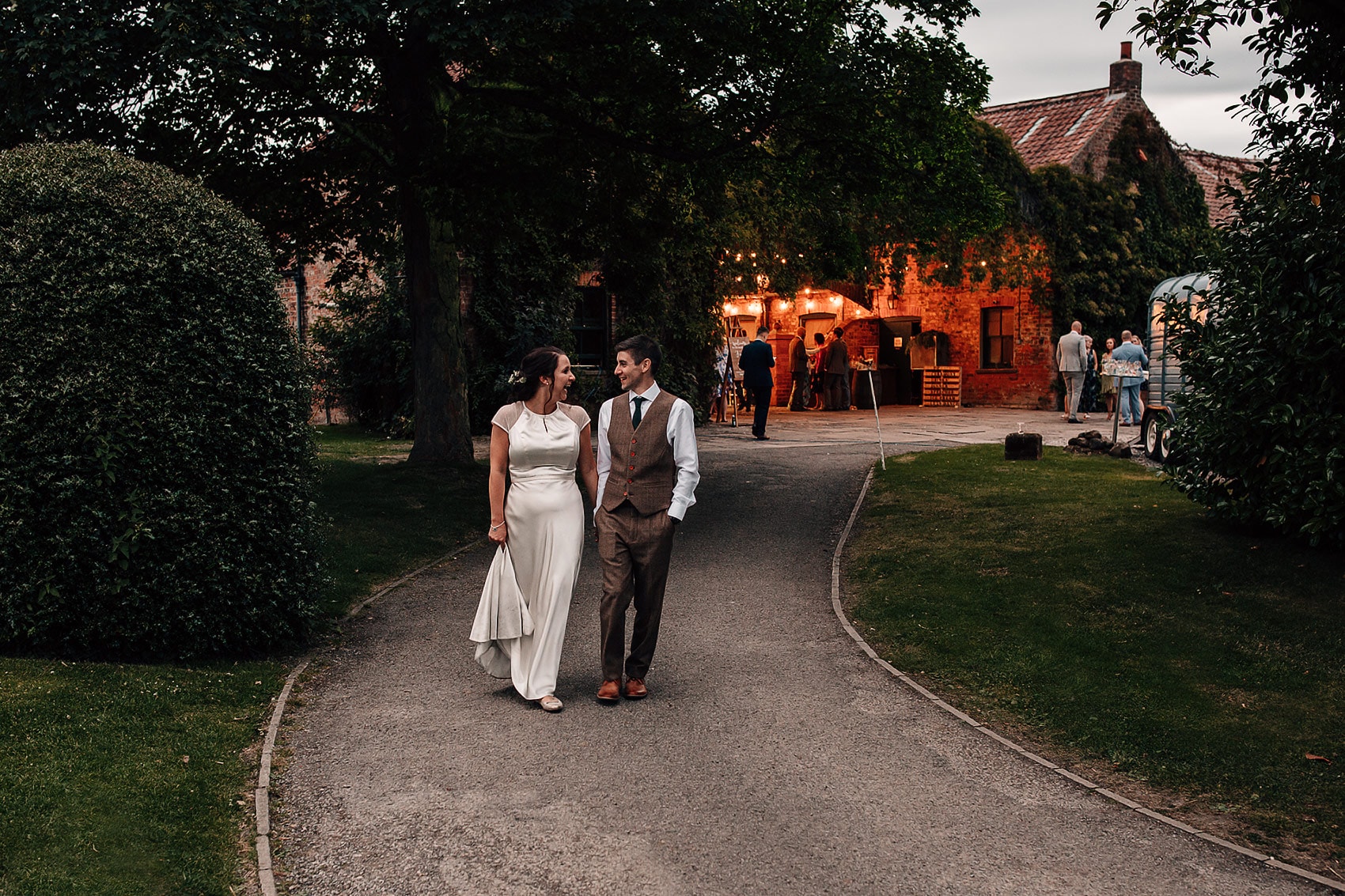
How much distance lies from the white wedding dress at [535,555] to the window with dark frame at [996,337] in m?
27.5

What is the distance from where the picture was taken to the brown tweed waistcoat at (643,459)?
6453mm

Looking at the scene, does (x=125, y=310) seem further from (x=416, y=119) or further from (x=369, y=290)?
(x=369, y=290)

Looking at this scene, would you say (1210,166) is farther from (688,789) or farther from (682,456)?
(688,789)

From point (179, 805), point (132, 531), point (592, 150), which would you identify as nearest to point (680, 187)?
point (592, 150)

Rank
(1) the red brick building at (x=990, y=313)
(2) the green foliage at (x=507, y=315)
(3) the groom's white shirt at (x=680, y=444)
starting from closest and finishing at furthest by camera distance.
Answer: (3) the groom's white shirt at (x=680, y=444)
(2) the green foliage at (x=507, y=315)
(1) the red brick building at (x=990, y=313)

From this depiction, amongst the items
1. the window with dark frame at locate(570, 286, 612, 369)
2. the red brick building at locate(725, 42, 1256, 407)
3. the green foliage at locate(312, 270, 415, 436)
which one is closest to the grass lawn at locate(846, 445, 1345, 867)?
the green foliage at locate(312, 270, 415, 436)

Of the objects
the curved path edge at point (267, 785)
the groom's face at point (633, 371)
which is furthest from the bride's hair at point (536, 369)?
the curved path edge at point (267, 785)

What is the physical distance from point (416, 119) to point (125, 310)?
7.80 metres

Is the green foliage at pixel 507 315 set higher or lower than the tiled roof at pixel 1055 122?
lower

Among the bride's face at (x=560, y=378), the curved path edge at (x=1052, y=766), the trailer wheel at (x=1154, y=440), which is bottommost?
the curved path edge at (x=1052, y=766)

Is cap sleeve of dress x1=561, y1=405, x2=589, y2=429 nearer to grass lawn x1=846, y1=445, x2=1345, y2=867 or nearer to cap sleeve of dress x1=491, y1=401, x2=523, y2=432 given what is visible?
cap sleeve of dress x1=491, y1=401, x2=523, y2=432

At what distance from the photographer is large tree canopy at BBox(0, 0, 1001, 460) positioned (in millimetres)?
10164

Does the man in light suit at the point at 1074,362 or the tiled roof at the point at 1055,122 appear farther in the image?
the tiled roof at the point at 1055,122

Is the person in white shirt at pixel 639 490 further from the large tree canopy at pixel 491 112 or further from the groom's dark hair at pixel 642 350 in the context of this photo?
the large tree canopy at pixel 491 112
